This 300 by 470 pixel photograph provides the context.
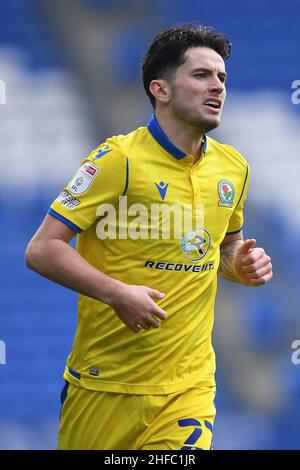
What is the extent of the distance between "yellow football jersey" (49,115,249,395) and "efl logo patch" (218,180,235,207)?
0.17 ft

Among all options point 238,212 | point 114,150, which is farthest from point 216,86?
point 238,212

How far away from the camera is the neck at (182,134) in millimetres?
3830

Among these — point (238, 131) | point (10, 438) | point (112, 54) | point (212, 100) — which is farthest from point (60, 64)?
point (212, 100)

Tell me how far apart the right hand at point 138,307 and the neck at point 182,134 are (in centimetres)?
70

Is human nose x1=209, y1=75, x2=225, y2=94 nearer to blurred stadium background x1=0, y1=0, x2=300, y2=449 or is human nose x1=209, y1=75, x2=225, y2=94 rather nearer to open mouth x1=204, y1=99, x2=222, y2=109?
open mouth x1=204, y1=99, x2=222, y2=109

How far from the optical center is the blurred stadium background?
641 cm

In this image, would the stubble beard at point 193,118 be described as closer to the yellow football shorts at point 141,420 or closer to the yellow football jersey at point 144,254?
the yellow football jersey at point 144,254

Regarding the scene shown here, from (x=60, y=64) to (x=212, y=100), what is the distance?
3.25m

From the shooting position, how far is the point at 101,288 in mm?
3475

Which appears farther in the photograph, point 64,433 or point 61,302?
point 61,302

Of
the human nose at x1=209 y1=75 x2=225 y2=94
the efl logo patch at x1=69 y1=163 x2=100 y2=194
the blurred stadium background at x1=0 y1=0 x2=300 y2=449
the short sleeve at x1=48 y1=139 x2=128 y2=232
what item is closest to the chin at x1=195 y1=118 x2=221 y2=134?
the human nose at x1=209 y1=75 x2=225 y2=94

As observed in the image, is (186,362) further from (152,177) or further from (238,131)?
(238,131)

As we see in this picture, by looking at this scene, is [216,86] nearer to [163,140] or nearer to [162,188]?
[163,140]

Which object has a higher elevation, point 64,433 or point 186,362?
point 186,362
